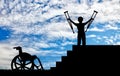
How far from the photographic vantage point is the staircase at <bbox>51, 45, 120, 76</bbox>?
13.6 m

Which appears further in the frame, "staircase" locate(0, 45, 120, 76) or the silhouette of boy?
the silhouette of boy

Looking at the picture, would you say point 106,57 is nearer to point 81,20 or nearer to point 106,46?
point 106,46

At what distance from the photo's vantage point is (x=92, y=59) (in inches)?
540

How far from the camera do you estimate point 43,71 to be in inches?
637

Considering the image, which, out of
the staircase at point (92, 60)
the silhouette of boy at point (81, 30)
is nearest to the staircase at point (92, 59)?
the staircase at point (92, 60)

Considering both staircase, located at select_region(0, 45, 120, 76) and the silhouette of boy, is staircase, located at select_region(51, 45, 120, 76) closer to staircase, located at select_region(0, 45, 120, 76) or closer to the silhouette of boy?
staircase, located at select_region(0, 45, 120, 76)

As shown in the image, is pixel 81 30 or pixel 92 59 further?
pixel 81 30

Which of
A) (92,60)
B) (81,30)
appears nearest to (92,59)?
(92,60)

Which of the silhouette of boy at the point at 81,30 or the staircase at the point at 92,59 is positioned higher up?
the silhouette of boy at the point at 81,30

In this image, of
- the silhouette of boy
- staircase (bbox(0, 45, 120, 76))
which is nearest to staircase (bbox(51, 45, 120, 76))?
staircase (bbox(0, 45, 120, 76))

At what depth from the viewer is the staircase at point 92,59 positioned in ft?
44.6

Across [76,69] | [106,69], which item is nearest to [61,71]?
[76,69]

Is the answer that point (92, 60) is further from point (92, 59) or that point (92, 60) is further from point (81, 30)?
point (81, 30)

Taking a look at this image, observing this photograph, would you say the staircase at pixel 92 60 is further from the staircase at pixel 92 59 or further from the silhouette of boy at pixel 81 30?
the silhouette of boy at pixel 81 30
